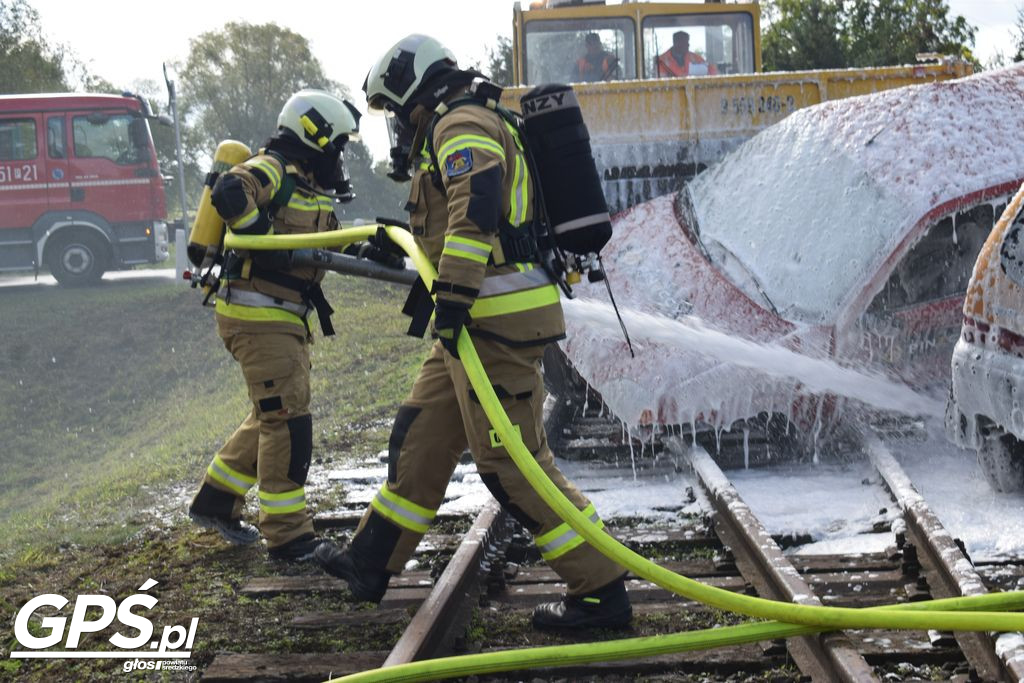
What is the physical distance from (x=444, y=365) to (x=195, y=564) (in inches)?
67.1

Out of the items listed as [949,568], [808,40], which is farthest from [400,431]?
[808,40]

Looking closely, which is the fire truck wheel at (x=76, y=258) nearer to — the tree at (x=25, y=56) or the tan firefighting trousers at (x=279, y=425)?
the tree at (x=25, y=56)

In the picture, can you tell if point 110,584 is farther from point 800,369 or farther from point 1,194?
point 1,194

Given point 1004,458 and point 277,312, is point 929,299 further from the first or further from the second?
point 277,312

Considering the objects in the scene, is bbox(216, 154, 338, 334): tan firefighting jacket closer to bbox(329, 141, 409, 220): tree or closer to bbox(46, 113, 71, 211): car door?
bbox(46, 113, 71, 211): car door

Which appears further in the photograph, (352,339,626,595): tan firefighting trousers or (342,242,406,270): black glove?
(342,242,406,270): black glove

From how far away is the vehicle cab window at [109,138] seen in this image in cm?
1928

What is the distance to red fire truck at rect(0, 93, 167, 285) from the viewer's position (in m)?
19.1

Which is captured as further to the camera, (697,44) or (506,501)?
(697,44)

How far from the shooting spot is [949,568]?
4.14 meters

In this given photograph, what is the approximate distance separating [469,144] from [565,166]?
1.43ft

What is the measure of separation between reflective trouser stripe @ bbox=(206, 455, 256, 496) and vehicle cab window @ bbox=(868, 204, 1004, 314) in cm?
325

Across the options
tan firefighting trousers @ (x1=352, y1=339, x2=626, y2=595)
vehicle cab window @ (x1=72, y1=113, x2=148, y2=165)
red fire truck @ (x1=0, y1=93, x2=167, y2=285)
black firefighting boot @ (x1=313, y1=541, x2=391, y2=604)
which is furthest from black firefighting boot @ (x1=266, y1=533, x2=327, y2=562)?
vehicle cab window @ (x1=72, y1=113, x2=148, y2=165)

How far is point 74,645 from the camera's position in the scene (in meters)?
4.45
